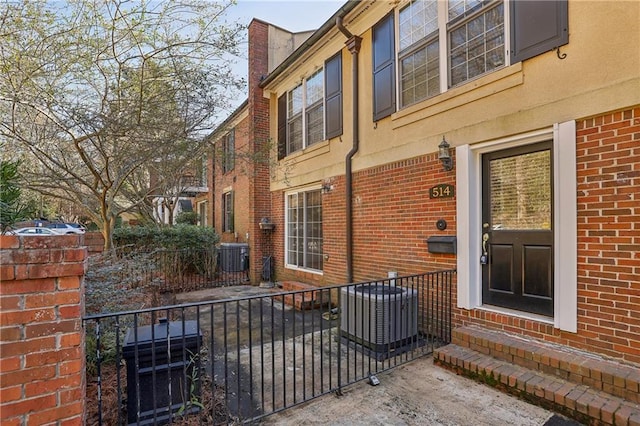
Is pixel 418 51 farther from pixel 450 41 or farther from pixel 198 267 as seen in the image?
pixel 198 267

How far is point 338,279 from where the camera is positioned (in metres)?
6.28

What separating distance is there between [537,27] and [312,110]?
4663 mm

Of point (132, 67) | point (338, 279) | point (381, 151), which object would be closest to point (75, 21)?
point (132, 67)

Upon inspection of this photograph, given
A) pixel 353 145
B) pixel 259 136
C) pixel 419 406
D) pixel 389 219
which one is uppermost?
pixel 259 136

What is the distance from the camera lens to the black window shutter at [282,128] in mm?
8359

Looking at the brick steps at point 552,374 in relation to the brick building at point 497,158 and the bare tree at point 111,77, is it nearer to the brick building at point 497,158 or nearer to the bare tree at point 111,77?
the brick building at point 497,158

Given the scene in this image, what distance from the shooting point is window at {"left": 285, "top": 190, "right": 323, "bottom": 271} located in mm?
7180

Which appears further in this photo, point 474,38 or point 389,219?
point 389,219

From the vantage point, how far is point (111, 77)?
15.6 feet

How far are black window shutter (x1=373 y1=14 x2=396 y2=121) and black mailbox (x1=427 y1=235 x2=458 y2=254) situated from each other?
215 centimetres

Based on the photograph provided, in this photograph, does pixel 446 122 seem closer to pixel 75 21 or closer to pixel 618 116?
pixel 618 116

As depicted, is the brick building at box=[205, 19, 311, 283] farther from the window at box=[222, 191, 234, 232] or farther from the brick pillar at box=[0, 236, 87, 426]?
the brick pillar at box=[0, 236, 87, 426]

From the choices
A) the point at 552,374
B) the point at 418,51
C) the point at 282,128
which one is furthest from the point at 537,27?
the point at 282,128

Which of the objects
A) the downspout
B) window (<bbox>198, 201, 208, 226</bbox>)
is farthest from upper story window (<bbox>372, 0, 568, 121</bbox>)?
window (<bbox>198, 201, 208, 226</bbox>)
